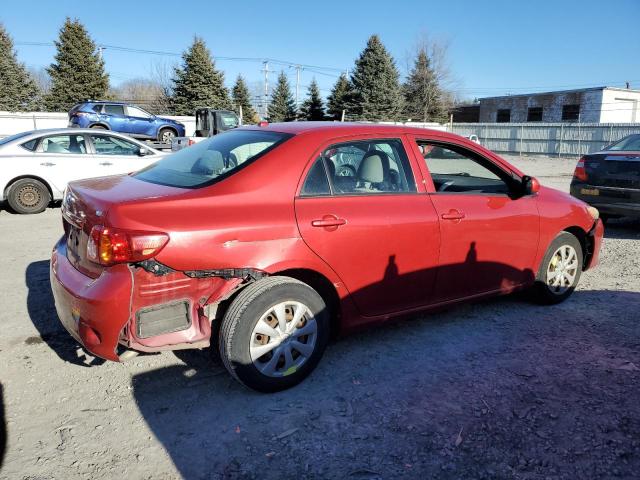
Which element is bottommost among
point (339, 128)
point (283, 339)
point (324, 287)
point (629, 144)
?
point (283, 339)

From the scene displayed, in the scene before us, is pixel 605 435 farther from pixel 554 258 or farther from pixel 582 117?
pixel 582 117

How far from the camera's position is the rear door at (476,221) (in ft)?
12.7

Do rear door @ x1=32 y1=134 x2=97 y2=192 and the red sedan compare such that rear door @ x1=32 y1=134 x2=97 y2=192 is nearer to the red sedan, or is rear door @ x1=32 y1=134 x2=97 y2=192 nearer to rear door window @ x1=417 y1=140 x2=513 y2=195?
the red sedan

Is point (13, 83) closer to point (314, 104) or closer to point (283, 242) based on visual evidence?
point (314, 104)

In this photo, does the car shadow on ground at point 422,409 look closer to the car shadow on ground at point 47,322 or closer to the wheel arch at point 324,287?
the wheel arch at point 324,287

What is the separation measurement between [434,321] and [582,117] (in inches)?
1886

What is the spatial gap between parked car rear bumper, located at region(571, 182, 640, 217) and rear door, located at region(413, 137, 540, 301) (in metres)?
4.13

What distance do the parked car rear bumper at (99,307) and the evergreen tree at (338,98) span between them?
1953 inches

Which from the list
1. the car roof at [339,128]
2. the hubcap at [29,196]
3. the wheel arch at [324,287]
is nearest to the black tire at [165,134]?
the hubcap at [29,196]

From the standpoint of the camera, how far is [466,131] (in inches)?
1583

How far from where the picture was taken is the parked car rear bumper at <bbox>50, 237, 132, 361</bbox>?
108 inches

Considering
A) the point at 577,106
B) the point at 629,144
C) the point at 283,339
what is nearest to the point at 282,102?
the point at 577,106

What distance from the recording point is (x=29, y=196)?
9070mm

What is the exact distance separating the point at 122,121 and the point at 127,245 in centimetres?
2083
